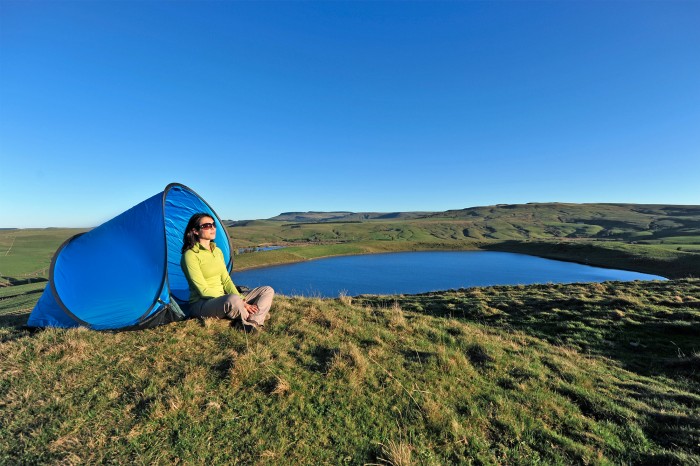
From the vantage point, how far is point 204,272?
7457 mm

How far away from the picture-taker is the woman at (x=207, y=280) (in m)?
7.16

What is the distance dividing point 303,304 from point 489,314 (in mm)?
9663

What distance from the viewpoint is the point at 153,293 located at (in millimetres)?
7438

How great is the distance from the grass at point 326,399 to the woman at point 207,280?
0.40m

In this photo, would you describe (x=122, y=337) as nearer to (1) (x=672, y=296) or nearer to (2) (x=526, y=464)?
(2) (x=526, y=464)

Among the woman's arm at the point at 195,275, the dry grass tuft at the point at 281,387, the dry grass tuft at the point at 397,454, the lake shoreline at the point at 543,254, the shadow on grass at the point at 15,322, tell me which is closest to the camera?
the dry grass tuft at the point at 397,454

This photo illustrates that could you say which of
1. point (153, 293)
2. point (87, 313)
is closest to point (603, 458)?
point (153, 293)

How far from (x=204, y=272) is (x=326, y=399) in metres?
4.58

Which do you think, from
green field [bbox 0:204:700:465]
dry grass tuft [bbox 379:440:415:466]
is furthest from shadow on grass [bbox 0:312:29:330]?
dry grass tuft [bbox 379:440:415:466]

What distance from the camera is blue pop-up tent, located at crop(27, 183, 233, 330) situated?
23.8 ft

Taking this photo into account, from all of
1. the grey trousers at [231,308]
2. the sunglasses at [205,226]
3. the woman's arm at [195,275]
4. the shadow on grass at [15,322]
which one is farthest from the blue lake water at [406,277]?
the sunglasses at [205,226]

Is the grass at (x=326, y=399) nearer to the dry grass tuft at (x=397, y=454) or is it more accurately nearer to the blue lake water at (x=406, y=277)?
the dry grass tuft at (x=397, y=454)

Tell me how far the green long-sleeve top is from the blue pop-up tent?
3.01 feet

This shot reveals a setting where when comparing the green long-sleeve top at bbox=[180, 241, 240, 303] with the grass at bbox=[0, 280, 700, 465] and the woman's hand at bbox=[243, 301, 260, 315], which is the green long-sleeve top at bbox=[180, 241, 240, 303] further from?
the grass at bbox=[0, 280, 700, 465]
